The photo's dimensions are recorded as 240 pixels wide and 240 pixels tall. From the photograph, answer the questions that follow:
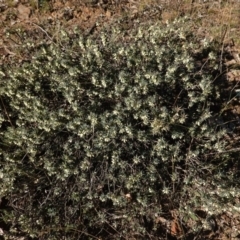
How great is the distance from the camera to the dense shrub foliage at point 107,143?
14.2ft

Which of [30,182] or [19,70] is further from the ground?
[19,70]

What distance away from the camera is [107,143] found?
439 cm

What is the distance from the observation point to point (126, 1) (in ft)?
20.0

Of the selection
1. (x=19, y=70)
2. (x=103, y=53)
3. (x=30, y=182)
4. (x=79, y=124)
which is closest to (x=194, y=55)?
(x=103, y=53)

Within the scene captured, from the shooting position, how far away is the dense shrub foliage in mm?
4332

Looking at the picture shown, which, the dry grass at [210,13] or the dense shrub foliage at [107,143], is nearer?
the dense shrub foliage at [107,143]

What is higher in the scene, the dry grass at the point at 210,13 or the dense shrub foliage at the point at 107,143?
the dry grass at the point at 210,13

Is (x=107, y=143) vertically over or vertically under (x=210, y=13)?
under

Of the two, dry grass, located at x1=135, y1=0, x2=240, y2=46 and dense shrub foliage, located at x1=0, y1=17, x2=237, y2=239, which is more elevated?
dry grass, located at x1=135, y1=0, x2=240, y2=46

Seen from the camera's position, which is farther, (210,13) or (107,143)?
(210,13)

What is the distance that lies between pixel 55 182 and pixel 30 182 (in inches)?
13.7

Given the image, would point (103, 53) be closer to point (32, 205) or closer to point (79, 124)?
point (79, 124)

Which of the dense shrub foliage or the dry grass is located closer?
the dense shrub foliage

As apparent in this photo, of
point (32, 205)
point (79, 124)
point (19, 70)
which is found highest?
point (19, 70)
